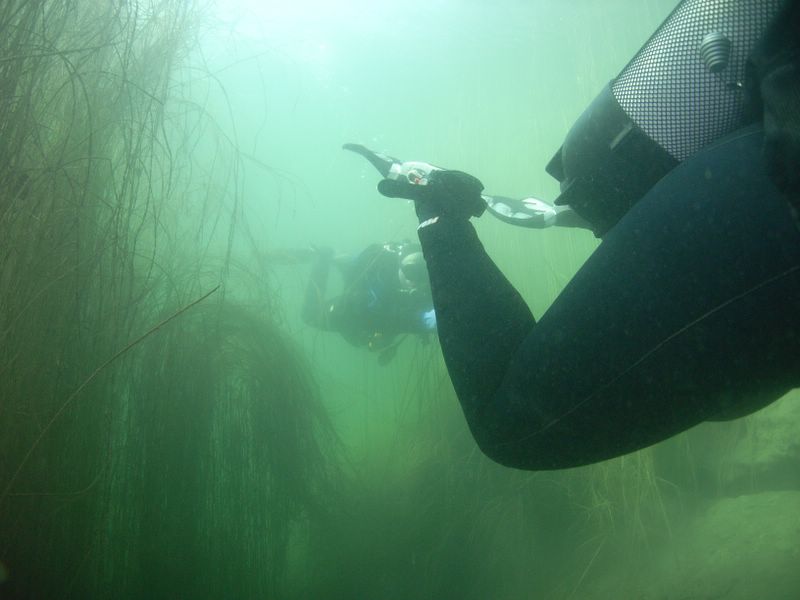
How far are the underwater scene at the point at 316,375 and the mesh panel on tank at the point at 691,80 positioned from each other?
22mm

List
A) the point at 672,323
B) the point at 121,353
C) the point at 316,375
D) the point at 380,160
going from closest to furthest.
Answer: the point at 672,323
the point at 121,353
the point at 380,160
the point at 316,375

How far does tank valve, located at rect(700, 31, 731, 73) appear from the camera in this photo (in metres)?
0.96

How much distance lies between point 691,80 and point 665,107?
8 cm

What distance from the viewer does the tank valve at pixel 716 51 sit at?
3.15ft

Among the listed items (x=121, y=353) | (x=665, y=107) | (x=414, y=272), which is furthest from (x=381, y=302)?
(x=665, y=107)

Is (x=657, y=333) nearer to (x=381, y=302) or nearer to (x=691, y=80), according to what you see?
(x=691, y=80)

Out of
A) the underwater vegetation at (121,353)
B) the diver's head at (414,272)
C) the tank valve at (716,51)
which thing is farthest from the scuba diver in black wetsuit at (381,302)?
the tank valve at (716,51)

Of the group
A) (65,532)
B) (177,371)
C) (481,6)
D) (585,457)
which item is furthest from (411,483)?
(481,6)

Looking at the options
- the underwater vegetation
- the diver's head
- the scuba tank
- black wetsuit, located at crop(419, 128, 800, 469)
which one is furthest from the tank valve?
the diver's head

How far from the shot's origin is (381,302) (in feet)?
18.6

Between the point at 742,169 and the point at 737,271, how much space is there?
8.6 inches

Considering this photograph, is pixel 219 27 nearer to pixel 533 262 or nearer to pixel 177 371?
pixel 177 371

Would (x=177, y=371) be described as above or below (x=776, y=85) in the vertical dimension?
below

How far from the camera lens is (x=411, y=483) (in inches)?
191
